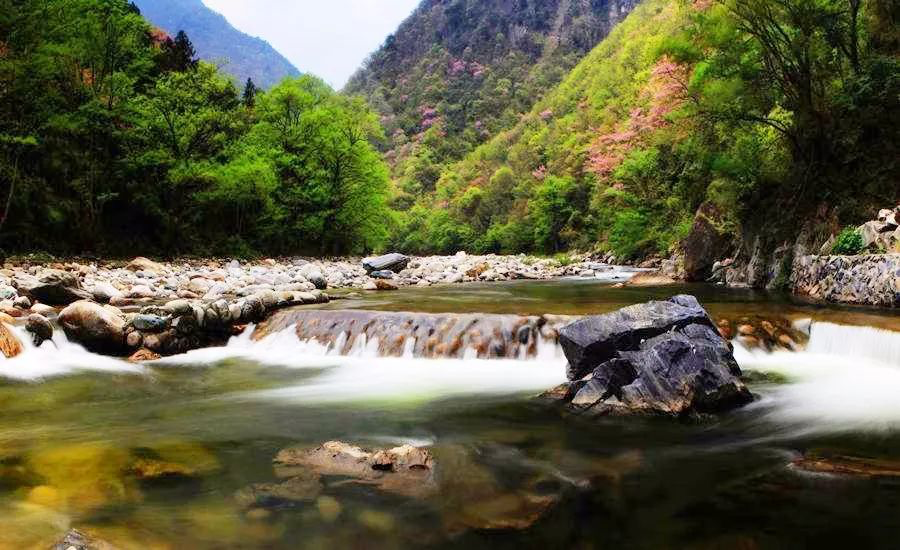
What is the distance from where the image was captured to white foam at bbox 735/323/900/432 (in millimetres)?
5793

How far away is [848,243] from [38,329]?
599 inches

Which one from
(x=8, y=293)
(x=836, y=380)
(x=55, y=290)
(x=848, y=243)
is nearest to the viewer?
(x=836, y=380)

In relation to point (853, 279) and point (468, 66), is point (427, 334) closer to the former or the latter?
point (853, 279)

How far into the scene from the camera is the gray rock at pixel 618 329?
650 cm

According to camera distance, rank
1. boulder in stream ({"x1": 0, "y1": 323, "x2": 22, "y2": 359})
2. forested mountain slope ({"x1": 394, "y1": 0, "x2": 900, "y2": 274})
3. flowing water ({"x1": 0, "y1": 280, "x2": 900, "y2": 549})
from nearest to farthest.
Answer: flowing water ({"x1": 0, "y1": 280, "x2": 900, "y2": 549}), boulder in stream ({"x1": 0, "y1": 323, "x2": 22, "y2": 359}), forested mountain slope ({"x1": 394, "y1": 0, "x2": 900, "y2": 274})

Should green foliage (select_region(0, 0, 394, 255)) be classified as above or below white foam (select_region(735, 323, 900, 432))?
above

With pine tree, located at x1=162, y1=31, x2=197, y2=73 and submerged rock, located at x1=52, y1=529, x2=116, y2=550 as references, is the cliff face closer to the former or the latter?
pine tree, located at x1=162, y1=31, x2=197, y2=73

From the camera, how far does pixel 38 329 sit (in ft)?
29.5

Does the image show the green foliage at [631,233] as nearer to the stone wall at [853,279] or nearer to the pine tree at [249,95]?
the stone wall at [853,279]

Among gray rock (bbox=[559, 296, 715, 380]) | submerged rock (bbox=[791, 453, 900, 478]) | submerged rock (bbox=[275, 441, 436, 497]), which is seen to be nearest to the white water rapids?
gray rock (bbox=[559, 296, 715, 380])

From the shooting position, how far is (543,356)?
8.93 meters

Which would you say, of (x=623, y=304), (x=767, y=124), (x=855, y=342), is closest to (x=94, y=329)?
(x=623, y=304)

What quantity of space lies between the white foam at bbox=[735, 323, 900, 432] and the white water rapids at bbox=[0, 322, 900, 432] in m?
0.01

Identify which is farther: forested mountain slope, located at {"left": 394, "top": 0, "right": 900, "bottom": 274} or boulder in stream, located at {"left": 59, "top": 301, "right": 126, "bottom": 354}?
forested mountain slope, located at {"left": 394, "top": 0, "right": 900, "bottom": 274}
